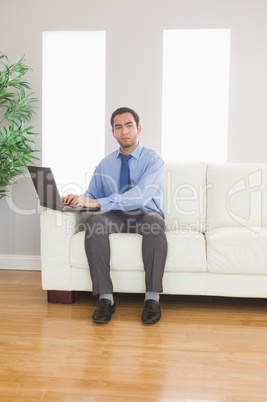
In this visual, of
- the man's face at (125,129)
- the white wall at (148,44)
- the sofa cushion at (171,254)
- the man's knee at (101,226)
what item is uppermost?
the white wall at (148,44)

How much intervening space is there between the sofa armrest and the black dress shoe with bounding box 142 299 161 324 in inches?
22.8

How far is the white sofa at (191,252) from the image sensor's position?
2.61 meters

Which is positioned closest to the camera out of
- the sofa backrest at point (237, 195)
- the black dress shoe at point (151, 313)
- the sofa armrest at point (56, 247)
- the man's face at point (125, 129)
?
the black dress shoe at point (151, 313)

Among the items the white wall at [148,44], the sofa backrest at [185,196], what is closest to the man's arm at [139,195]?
the sofa backrest at [185,196]

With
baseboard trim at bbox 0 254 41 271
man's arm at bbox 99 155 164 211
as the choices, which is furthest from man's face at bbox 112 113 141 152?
baseboard trim at bbox 0 254 41 271

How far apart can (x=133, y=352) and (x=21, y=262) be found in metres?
2.02

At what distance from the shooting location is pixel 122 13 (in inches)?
139

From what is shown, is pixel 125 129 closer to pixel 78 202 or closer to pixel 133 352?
pixel 78 202

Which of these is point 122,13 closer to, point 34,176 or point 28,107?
point 28,107

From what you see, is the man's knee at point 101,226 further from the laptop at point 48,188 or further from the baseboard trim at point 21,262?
the baseboard trim at point 21,262

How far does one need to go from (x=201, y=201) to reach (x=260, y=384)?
63.9 inches

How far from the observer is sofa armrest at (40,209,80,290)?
2744 millimetres

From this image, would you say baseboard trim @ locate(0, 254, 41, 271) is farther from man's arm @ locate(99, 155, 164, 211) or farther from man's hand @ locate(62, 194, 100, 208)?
man's arm @ locate(99, 155, 164, 211)

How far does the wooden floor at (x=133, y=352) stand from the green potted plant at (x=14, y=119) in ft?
3.42
